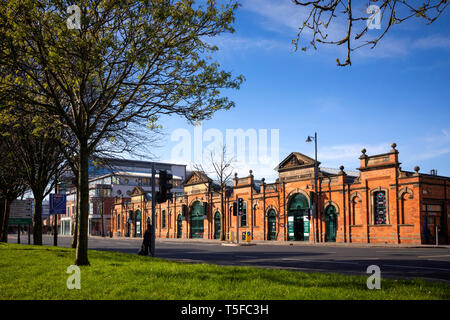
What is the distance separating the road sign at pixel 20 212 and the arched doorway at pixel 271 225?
81.5 ft

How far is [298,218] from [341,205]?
566cm

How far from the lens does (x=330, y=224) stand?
3875 centimetres

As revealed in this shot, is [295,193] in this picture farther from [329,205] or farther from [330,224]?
[330,224]

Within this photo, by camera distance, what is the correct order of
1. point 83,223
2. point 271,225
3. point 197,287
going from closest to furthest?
point 197,287 < point 83,223 < point 271,225

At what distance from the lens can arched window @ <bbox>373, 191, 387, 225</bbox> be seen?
34.5 m

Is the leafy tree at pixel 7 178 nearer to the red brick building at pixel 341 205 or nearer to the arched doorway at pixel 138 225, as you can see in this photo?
the red brick building at pixel 341 205

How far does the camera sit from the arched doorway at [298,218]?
41.3 metres

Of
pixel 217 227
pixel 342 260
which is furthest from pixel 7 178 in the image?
pixel 217 227

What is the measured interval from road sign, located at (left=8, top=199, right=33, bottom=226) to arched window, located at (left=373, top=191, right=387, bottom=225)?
26.9 meters

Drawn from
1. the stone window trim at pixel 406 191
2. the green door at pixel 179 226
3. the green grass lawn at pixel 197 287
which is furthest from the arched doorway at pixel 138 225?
the green grass lawn at pixel 197 287

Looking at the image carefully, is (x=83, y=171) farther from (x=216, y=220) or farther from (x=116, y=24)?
(x=216, y=220)

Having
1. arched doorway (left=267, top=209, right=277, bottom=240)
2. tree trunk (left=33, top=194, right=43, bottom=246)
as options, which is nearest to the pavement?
tree trunk (left=33, top=194, right=43, bottom=246)
